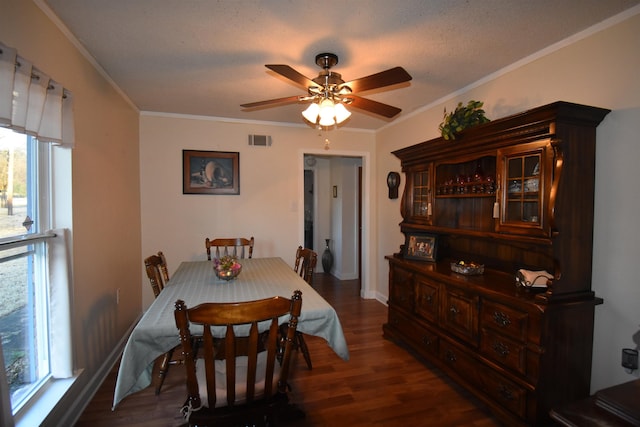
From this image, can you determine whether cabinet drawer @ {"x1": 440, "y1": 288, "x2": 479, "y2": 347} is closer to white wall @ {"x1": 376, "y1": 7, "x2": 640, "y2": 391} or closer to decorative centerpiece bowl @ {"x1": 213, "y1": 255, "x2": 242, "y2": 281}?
white wall @ {"x1": 376, "y1": 7, "x2": 640, "y2": 391}

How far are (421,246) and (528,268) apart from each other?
88 cm

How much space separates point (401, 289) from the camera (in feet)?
9.55

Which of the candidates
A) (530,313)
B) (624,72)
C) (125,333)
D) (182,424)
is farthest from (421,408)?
(125,333)

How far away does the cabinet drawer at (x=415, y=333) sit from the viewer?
2496 mm

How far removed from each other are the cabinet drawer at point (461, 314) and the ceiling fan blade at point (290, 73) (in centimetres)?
180

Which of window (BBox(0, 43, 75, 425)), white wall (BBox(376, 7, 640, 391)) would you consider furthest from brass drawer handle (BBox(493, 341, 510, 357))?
window (BBox(0, 43, 75, 425))

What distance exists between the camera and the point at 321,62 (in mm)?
2158

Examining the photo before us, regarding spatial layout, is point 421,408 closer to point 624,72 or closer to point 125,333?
point 624,72

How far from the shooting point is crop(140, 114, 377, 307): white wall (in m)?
3.62

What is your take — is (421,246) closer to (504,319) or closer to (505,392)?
(504,319)

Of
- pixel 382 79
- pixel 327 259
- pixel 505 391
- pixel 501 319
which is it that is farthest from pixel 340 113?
pixel 327 259

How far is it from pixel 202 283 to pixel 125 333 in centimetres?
141

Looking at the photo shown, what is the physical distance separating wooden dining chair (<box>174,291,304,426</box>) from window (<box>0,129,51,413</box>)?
38.0 inches

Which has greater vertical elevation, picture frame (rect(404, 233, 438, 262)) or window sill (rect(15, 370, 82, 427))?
picture frame (rect(404, 233, 438, 262))
